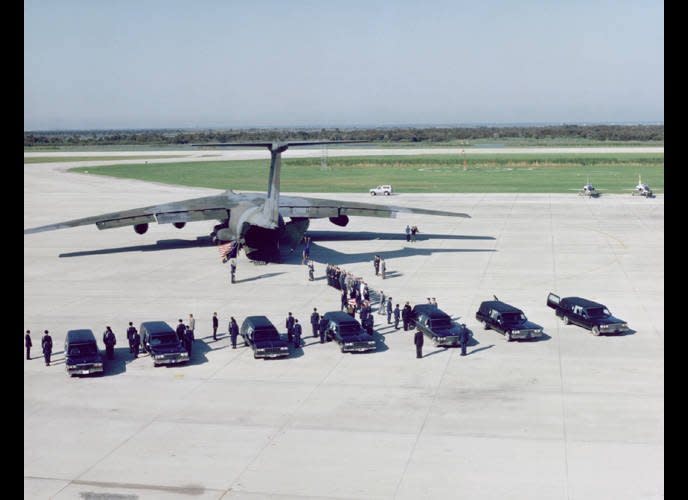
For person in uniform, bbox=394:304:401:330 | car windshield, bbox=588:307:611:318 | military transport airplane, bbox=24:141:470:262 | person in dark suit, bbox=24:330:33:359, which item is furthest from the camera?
military transport airplane, bbox=24:141:470:262

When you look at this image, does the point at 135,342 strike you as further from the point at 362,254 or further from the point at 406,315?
the point at 362,254

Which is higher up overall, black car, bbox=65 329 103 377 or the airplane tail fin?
the airplane tail fin

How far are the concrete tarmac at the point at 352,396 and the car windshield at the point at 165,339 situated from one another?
109cm

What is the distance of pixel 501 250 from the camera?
1991 inches

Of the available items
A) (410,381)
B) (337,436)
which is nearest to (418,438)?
(337,436)

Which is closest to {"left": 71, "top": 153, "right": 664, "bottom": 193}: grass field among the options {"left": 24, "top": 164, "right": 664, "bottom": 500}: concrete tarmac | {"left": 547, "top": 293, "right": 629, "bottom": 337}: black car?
{"left": 24, "top": 164, "right": 664, "bottom": 500}: concrete tarmac

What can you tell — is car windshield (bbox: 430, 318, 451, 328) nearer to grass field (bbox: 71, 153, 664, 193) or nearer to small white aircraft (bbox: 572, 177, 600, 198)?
small white aircraft (bbox: 572, 177, 600, 198)

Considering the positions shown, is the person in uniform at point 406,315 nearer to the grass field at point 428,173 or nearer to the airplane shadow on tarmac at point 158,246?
the airplane shadow on tarmac at point 158,246

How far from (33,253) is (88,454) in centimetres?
Answer: 3537

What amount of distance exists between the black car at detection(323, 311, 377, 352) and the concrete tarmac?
2.32ft

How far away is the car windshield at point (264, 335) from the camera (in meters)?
28.8

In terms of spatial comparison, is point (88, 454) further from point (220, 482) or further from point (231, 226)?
point (231, 226)

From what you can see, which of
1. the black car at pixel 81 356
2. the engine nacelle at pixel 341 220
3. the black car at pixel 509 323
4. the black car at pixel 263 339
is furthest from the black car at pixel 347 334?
the engine nacelle at pixel 341 220

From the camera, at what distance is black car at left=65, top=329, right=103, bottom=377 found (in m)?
26.1
